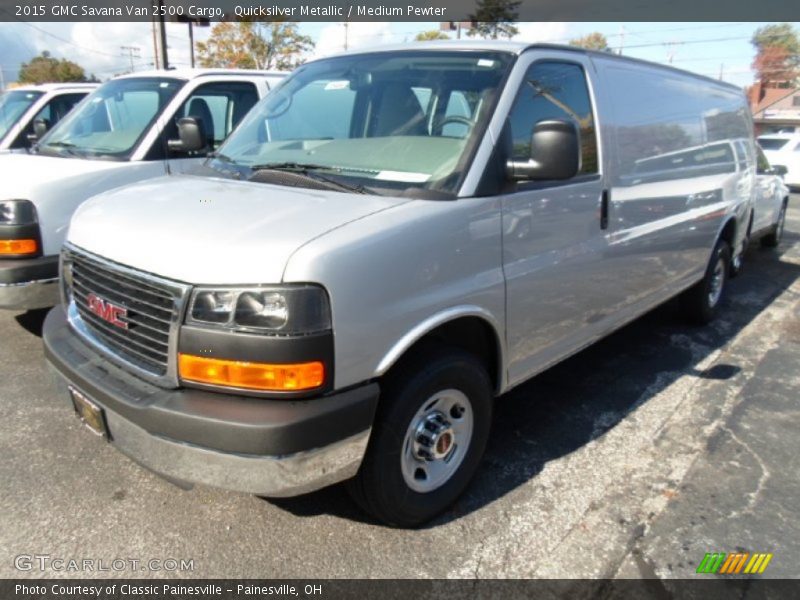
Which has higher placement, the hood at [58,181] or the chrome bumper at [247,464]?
the hood at [58,181]

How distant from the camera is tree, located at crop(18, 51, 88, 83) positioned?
160 feet

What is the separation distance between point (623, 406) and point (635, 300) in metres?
0.74

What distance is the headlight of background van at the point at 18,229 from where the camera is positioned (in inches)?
165

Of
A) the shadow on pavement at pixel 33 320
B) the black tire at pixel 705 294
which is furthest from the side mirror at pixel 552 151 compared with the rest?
the shadow on pavement at pixel 33 320

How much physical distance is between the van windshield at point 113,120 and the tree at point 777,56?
80.7 metres

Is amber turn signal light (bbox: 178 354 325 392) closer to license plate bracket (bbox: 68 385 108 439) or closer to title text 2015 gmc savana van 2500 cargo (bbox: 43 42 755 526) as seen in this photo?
title text 2015 gmc savana van 2500 cargo (bbox: 43 42 755 526)

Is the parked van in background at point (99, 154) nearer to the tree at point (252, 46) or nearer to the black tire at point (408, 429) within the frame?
the black tire at point (408, 429)

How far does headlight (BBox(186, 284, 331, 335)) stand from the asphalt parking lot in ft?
3.62

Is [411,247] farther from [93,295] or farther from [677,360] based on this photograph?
[677,360]

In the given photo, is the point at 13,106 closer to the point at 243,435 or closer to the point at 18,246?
the point at 18,246

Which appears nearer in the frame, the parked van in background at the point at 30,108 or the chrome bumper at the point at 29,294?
the chrome bumper at the point at 29,294

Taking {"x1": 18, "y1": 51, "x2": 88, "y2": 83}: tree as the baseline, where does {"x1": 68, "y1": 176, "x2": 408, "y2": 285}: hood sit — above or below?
below

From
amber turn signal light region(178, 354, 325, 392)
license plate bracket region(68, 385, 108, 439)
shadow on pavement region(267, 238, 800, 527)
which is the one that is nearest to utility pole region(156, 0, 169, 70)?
shadow on pavement region(267, 238, 800, 527)

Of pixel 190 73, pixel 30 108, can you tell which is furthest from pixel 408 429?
pixel 30 108
